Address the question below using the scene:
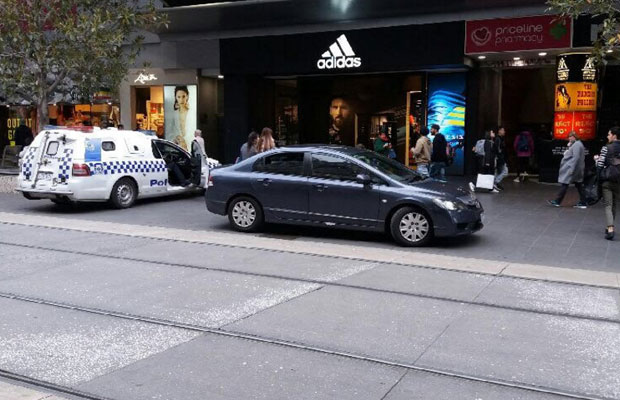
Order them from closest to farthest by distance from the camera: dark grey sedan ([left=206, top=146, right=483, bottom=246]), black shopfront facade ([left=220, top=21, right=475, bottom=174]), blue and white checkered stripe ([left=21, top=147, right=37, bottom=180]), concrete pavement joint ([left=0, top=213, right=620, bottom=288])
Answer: concrete pavement joint ([left=0, top=213, right=620, bottom=288])
dark grey sedan ([left=206, top=146, right=483, bottom=246])
blue and white checkered stripe ([left=21, top=147, right=37, bottom=180])
black shopfront facade ([left=220, top=21, right=475, bottom=174])

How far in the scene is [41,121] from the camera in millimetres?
18359

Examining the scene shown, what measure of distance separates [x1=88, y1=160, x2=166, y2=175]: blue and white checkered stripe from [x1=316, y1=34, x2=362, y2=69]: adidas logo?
722cm

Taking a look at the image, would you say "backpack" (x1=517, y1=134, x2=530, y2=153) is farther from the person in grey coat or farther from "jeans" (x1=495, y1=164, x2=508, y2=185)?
the person in grey coat

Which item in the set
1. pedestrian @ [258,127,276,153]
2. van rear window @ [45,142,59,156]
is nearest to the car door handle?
pedestrian @ [258,127,276,153]

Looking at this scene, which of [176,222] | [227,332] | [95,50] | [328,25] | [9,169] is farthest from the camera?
[9,169]

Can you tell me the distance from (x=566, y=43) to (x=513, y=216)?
6.52 m

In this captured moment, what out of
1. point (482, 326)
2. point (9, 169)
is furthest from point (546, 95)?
point (9, 169)

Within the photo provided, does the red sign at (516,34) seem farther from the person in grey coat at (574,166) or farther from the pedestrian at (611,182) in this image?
the pedestrian at (611,182)

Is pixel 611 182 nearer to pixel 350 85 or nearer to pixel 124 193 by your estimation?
pixel 124 193

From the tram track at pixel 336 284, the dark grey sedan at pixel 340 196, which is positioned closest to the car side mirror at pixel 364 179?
the dark grey sedan at pixel 340 196

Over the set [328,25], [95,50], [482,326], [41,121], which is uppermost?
[328,25]

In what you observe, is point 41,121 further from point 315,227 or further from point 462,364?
point 462,364

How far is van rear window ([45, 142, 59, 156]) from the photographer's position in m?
13.7

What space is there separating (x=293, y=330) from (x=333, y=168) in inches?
208
